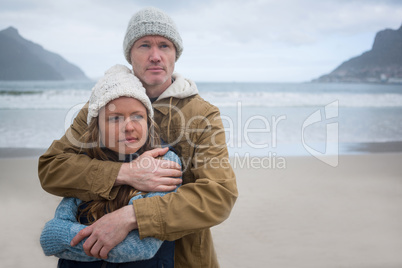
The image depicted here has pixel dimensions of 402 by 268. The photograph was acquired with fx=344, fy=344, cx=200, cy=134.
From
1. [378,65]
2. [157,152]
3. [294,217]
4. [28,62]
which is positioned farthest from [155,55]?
[378,65]

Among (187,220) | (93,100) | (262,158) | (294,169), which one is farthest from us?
(262,158)

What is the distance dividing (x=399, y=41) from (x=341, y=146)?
14.0m

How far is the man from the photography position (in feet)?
4.74

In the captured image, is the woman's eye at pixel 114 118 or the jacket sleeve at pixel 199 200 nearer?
the jacket sleeve at pixel 199 200

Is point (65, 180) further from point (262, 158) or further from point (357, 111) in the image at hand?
point (357, 111)

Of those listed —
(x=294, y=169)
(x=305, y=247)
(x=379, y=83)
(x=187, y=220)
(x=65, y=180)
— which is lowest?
(x=305, y=247)

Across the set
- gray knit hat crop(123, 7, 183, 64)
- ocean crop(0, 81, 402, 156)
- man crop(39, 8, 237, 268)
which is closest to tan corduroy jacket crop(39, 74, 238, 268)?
man crop(39, 8, 237, 268)

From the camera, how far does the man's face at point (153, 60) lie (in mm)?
1881

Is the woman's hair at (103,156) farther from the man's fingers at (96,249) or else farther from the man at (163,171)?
the man's fingers at (96,249)

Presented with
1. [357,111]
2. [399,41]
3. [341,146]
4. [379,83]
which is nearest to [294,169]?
[341,146]

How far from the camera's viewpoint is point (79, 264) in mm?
1560

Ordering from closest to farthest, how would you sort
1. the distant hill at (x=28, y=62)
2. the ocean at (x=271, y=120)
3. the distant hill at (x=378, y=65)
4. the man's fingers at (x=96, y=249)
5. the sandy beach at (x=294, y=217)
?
1. the man's fingers at (x=96, y=249)
2. the sandy beach at (x=294, y=217)
3. the ocean at (x=271, y=120)
4. the distant hill at (x=378, y=65)
5. the distant hill at (x=28, y=62)

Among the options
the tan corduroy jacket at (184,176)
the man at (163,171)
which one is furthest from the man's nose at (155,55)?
the tan corduroy jacket at (184,176)

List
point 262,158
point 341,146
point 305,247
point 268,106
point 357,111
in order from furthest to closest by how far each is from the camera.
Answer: point 268,106 → point 357,111 → point 341,146 → point 262,158 → point 305,247
